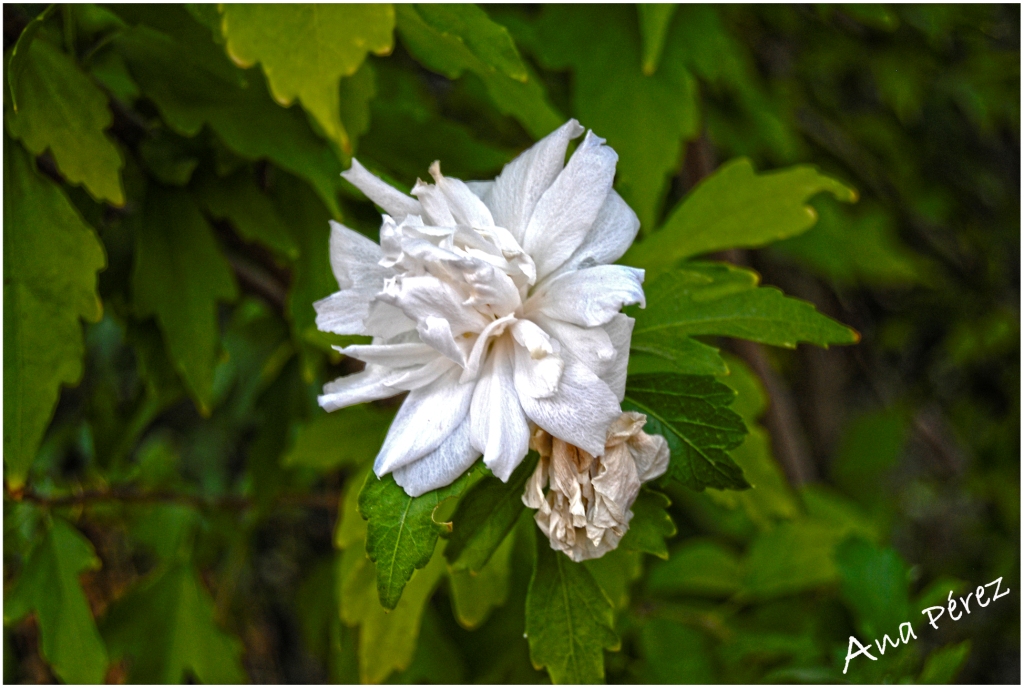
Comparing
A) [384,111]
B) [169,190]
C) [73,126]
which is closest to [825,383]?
[384,111]

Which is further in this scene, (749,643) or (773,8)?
(773,8)

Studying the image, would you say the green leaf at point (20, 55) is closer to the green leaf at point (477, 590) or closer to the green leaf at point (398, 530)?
the green leaf at point (398, 530)

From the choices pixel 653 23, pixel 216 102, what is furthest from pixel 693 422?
pixel 216 102

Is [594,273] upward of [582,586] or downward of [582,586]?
upward

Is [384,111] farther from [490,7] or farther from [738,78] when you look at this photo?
[738,78]

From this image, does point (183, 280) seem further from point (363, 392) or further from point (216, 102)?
point (363, 392)

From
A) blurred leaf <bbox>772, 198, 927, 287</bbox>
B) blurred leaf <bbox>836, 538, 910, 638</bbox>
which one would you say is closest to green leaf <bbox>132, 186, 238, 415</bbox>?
blurred leaf <bbox>836, 538, 910, 638</bbox>

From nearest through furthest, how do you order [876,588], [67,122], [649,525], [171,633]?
1. [649,525]
2. [67,122]
3. [876,588]
4. [171,633]
